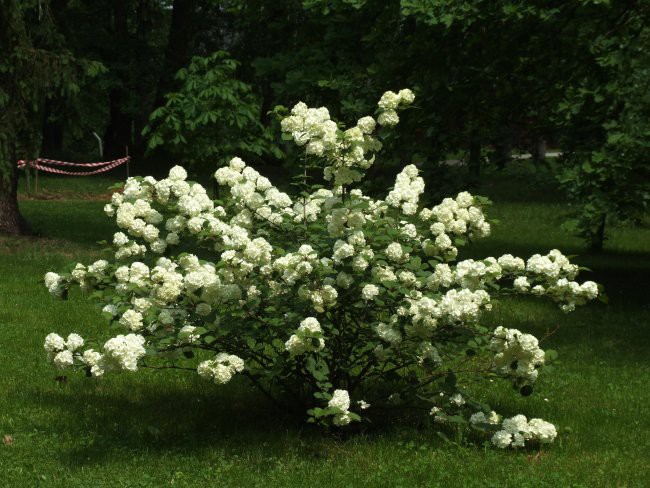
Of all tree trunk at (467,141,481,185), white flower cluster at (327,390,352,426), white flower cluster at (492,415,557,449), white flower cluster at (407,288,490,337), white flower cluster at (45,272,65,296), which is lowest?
white flower cluster at (492,415,557,449)

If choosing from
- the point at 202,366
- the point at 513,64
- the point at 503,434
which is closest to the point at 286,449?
the point at 202,366

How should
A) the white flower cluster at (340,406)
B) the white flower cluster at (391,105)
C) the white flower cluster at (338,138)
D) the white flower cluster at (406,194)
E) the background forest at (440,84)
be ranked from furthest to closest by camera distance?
the background forest at (440,84), the white flower cluster at (406,194), the white flower cluster at (391,105), the white flower cluster at (338,138), the white flower cluster at (340,406)

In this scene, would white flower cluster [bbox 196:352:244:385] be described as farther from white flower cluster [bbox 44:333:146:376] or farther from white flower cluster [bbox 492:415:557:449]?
white flower cluster [bbox 492:415:557:449]

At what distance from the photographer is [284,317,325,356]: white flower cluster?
6.57 m

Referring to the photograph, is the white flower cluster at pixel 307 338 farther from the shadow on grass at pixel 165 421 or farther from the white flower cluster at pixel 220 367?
the shadow on grass at pixel 165 421

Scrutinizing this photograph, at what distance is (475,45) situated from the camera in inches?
565

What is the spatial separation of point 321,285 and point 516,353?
1.31 m

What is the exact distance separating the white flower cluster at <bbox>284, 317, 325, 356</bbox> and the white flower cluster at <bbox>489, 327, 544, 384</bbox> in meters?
1.16

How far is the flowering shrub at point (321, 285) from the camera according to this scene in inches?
272

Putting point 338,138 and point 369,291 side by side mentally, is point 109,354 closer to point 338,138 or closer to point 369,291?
point 369,291

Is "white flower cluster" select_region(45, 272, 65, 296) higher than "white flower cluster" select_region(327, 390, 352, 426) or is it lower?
higher

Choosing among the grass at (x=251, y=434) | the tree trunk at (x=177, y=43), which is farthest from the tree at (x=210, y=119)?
the tree trunk at (x=177, y=43)

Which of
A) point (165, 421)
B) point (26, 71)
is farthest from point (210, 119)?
point (165, 421)

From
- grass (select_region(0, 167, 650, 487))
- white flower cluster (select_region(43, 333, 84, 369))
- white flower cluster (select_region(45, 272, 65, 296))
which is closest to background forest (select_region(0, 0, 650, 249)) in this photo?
grass (select_region(0, 167, 650, 487))
